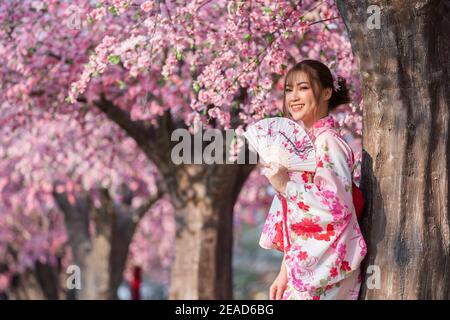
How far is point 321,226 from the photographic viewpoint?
16.1ft

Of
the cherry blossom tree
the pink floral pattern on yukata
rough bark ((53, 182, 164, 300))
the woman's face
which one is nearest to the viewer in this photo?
the pink floral pattern on yukata

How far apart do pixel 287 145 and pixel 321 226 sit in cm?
46

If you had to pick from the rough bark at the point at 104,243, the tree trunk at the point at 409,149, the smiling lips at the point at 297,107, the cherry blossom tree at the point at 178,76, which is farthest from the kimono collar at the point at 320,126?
the rough bark at the point at 104,243

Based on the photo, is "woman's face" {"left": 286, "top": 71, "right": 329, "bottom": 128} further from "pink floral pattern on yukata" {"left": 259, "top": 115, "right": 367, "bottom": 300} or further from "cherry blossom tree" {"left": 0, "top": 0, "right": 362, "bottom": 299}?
"cherry blossom tree" {"left": 0, "top": 0, "right": 362, "bottom": 299}

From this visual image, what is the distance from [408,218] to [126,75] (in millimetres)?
5113

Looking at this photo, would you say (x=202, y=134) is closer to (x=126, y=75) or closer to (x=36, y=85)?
(x=126, y=75)

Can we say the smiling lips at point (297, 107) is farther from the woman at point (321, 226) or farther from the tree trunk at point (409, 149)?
the tree trunk at point (409, 149)

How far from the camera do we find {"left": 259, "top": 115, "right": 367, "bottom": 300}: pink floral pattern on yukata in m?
4.87

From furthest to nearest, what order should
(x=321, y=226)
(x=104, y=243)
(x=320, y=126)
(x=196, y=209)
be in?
(x=104, y=243), (x=196, y=209), (x=320, y=126), (x=321, y=226)

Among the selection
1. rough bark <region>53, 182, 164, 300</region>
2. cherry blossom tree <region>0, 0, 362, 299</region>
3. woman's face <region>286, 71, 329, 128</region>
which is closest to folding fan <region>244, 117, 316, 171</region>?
woman's face <region>286, 71, 329, 128</region>

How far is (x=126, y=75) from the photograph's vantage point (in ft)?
31.3

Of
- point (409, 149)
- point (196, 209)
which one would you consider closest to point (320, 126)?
point (409, 149)

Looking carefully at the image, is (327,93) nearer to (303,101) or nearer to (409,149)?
(303,101)

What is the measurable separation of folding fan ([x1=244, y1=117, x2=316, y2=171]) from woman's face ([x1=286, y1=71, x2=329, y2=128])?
0.78 feet
